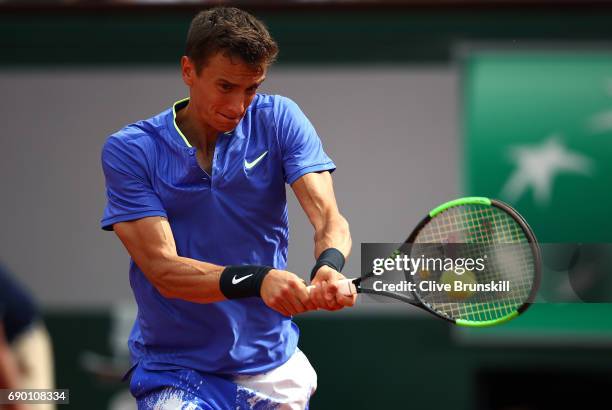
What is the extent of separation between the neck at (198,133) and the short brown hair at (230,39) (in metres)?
0.22

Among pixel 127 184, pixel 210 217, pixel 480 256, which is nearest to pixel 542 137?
pixel 480 256

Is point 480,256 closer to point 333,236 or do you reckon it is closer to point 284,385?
point 333,236

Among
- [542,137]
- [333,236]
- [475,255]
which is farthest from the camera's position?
[542,137]

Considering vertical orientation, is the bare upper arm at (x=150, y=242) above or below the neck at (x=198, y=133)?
below

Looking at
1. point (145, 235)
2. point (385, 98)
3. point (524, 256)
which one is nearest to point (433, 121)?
point (385, 98)

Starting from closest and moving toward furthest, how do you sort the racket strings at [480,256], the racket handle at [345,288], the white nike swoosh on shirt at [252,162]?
the racket handle at [345,288] → the white nike swoosh on shirt at [252,162] → the racket strings at [480,256]

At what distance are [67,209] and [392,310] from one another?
233 cm

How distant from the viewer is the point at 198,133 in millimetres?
3910

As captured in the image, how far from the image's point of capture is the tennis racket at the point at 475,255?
384cm

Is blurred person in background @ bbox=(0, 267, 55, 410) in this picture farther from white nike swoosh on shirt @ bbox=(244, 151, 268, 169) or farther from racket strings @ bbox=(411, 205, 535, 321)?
racket strings @ bbox=(411, 205, 535, 321)

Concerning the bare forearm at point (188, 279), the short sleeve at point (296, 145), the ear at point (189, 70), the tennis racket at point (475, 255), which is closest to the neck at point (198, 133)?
the ear at point (189, 70)

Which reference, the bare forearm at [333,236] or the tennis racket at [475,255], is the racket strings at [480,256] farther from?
the bare forearm at [333,236]

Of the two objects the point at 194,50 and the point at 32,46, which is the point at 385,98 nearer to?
the point at 32,46

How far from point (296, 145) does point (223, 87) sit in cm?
33
